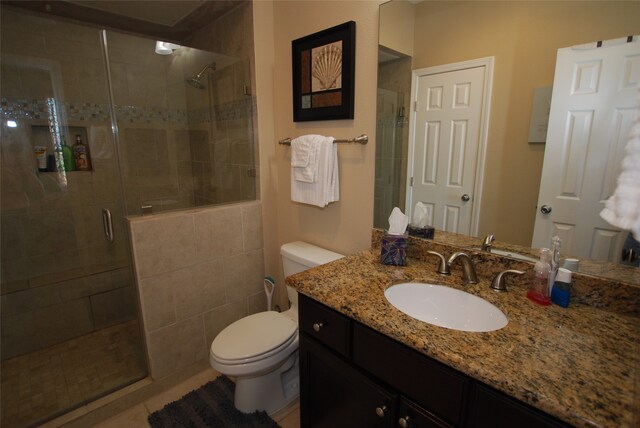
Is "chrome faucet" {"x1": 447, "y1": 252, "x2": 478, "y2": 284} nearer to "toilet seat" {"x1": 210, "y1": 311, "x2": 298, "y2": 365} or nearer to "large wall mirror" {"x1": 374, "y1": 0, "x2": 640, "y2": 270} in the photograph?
"large wall mirror" {"x1": 374, "y1": 0, "x2": 640, "y2": 270}

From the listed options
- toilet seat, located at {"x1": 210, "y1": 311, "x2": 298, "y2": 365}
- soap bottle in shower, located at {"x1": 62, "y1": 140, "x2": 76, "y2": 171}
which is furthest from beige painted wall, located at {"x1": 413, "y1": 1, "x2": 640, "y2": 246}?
soap bottle in shower, located at {"x1": 62, "y1": 140, "x2": 76, "y2": 171}

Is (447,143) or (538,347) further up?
(447,143)

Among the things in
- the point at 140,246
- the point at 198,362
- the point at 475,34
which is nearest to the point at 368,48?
the point at 475,34

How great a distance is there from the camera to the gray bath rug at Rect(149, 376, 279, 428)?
153cm

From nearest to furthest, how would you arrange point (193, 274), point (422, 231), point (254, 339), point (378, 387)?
point (378, 387) < point (422, 231) < point (254, 339) < point (193, 274)

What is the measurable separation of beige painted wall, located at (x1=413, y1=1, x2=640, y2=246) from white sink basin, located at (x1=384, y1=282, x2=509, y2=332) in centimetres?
29

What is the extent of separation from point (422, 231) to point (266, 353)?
0.91 meters

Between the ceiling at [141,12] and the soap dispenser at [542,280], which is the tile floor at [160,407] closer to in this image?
the soap dispenser at [542,280]

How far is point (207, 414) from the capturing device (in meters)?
1.59

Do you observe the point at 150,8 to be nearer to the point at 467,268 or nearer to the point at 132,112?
the point at 132,112

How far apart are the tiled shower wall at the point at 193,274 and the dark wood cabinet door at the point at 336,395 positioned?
35.3 inches

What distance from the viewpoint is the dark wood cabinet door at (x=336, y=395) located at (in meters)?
0.94

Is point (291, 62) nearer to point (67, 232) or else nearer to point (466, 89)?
point (466, 89)

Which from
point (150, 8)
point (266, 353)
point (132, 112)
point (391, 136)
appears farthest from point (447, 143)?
point (150, 8)
